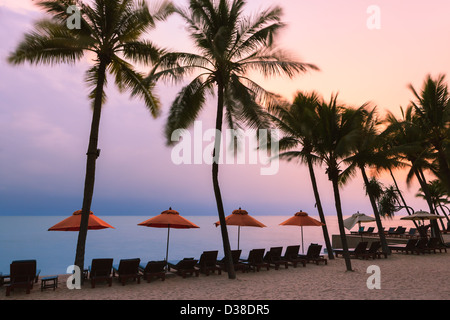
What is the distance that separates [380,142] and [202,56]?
10.1m

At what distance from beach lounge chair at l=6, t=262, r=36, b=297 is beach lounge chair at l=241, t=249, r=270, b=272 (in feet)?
23.7

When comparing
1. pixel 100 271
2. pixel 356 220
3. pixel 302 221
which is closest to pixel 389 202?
pixel 356 220

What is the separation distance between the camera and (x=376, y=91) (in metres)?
14.2

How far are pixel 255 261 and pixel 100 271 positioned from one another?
5938mm

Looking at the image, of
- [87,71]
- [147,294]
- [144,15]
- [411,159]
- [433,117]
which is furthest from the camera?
[411,159]

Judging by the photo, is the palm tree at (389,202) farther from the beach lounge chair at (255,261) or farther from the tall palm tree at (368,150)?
the beach lounge chair at (255,261)

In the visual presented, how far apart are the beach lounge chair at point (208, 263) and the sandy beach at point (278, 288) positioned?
222 millimetres

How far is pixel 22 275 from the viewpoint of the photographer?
26.4 ft

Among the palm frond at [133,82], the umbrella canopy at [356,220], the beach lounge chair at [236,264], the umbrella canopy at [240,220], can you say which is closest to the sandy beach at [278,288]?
the beach lounge chair at [236,264]

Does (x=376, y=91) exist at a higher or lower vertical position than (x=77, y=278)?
higher

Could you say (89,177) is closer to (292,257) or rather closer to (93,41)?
(93,41)

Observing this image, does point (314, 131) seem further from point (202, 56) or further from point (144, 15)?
point (144, 15)
